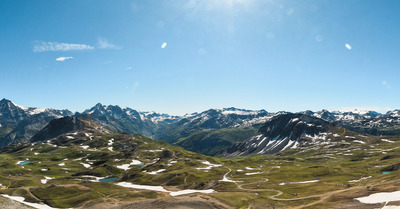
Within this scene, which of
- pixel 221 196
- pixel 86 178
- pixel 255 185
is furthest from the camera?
pixel 86 178

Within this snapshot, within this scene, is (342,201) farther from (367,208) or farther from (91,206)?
(91,206)

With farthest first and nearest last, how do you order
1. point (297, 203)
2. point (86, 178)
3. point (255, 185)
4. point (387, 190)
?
point (86, 178) < point (255, 185) < point (297, 203) < point (387, 190)

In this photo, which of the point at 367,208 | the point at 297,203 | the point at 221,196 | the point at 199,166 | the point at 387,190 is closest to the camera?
the point at 367,208

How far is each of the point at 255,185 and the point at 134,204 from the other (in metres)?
59.2

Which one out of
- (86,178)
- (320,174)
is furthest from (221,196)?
(86,178)

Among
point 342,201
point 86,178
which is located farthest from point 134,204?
point 86,178

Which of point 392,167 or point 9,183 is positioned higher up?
point 9,183

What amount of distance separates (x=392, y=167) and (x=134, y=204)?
156856mm

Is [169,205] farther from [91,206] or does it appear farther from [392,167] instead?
[392,167]

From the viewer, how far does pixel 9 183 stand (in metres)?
145

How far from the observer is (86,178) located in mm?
173250

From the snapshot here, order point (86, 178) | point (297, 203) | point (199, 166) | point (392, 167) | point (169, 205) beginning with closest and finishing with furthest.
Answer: point (297, 203) → point (169, 205) → point (392, 167) → point (86, 178) → point (199, 166)

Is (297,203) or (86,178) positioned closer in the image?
(297,203)

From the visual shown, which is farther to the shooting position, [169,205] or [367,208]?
[169,205]
